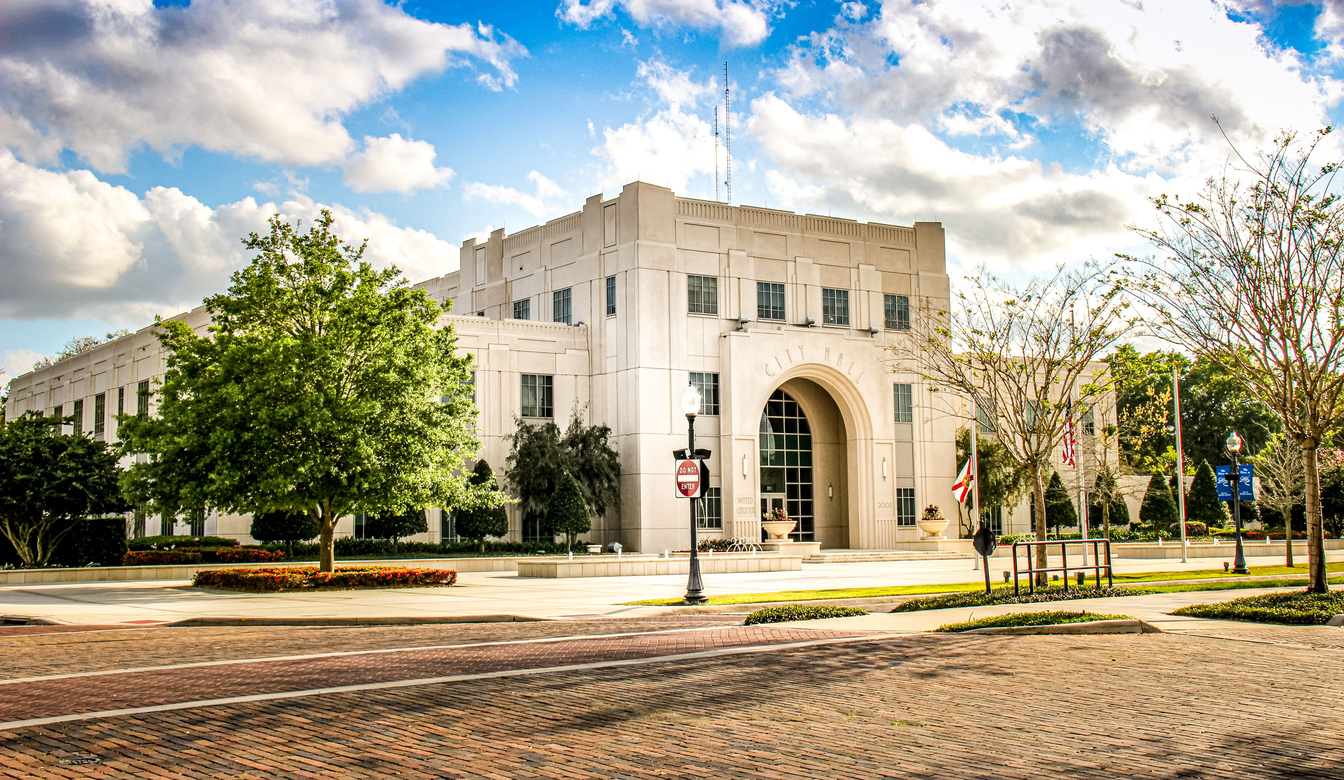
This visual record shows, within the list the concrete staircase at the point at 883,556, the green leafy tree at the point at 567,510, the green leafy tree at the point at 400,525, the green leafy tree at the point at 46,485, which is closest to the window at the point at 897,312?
the concrete staircase at the point at 883,556

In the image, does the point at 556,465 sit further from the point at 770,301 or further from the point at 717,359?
the point at 770,301

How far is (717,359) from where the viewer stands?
47.5 m

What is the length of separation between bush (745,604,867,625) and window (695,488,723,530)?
91.7 feet

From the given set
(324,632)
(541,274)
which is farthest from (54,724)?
(541,274)

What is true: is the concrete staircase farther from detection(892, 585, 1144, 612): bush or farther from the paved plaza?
the paved plaza

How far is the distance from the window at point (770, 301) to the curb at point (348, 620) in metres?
32.5

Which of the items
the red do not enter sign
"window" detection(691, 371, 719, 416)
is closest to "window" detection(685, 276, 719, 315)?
"window" detection(691, 371, 719, 416)

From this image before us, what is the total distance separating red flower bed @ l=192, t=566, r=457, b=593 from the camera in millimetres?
25359

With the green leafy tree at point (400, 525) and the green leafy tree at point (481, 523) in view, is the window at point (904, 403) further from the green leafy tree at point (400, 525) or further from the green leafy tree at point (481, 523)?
the green leafy tree at point (400, 525)

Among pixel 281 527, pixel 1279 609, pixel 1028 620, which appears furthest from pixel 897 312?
pixel 1028 620

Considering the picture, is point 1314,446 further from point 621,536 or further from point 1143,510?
point 1143,510

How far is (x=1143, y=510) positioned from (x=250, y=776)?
56604 millimetres

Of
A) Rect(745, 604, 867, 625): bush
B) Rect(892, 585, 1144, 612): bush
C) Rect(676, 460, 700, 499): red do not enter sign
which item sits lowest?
Rect(745, 604, 867, 625): bush

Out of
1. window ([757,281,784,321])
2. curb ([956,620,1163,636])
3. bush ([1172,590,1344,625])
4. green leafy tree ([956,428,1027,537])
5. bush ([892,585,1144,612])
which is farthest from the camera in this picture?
green leafy tree ([956,428,1027,537])
